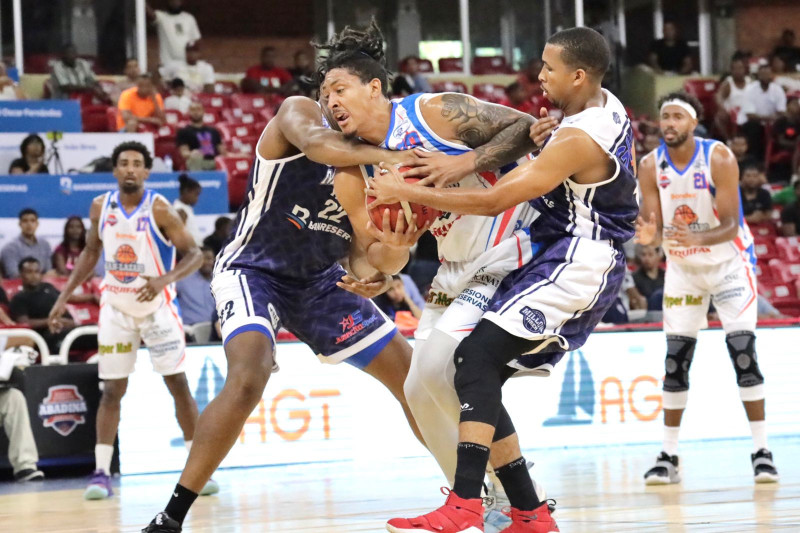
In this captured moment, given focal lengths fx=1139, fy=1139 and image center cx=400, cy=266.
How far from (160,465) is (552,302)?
497 centimetres

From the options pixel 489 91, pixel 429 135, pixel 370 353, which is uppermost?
pixel 489 91

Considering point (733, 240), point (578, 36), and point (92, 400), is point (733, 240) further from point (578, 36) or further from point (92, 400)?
point (92, 400)

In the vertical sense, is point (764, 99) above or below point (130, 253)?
above

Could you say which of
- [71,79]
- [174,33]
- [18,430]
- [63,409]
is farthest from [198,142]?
[18,430]

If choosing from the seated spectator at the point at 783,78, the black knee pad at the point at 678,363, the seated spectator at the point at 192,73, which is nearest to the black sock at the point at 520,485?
the black knee pad at the point at 678,363

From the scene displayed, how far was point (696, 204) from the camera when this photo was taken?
23.6ft

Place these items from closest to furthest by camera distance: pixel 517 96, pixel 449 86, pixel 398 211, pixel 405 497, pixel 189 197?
pixel 398 211
pixel 405 497
pixel 189 197
pixel 517 96
pixel 449 86

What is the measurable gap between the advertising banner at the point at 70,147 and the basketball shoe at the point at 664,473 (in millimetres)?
7943

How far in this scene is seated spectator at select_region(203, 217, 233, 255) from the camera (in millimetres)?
11062

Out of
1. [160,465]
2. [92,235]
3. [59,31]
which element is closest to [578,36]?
[92,235]

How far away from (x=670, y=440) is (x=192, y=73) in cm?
1103

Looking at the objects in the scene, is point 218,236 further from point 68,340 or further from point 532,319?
point 532,319

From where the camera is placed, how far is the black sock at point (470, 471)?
4008mm

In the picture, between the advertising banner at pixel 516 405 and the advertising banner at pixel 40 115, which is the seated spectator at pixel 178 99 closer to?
the advertising banner at pixel 40 115
